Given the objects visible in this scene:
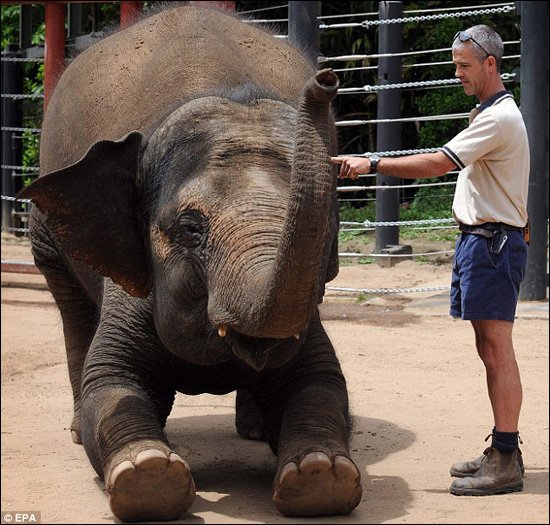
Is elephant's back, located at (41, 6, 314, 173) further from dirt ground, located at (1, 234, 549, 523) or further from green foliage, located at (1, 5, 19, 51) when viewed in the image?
green foliage, located at (1, 5, 19, 51)

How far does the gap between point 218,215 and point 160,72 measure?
45.3 inches

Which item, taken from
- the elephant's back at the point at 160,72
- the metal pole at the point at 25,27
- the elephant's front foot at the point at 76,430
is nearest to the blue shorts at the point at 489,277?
the elephant's back at the point at 160,72

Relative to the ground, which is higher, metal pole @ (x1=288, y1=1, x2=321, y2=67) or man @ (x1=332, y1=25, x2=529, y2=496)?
metal pole @ (x1=288, y1=1, x2=321, y2=67)

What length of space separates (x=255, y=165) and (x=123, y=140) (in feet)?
2.05

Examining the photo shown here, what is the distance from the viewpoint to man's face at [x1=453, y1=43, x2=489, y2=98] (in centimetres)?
467

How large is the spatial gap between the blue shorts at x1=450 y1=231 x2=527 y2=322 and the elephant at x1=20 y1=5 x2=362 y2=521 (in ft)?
1.76

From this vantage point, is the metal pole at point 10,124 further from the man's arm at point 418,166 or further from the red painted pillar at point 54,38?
the man's arm at point 418,166

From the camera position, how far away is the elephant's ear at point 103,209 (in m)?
4.65

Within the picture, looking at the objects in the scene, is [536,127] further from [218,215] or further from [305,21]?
[218,215]

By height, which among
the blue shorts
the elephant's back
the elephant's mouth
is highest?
the elephant's back

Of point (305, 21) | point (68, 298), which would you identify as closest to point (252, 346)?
point (68, 298)

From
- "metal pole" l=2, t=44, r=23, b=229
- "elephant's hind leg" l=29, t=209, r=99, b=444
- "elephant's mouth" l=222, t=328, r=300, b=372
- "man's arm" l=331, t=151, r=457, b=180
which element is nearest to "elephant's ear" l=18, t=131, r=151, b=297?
"elephant's mouth" l=222, t=328, r=300, b=372

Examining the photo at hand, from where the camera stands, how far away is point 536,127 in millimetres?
9484

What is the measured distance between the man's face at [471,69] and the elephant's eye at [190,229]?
1177 mm
